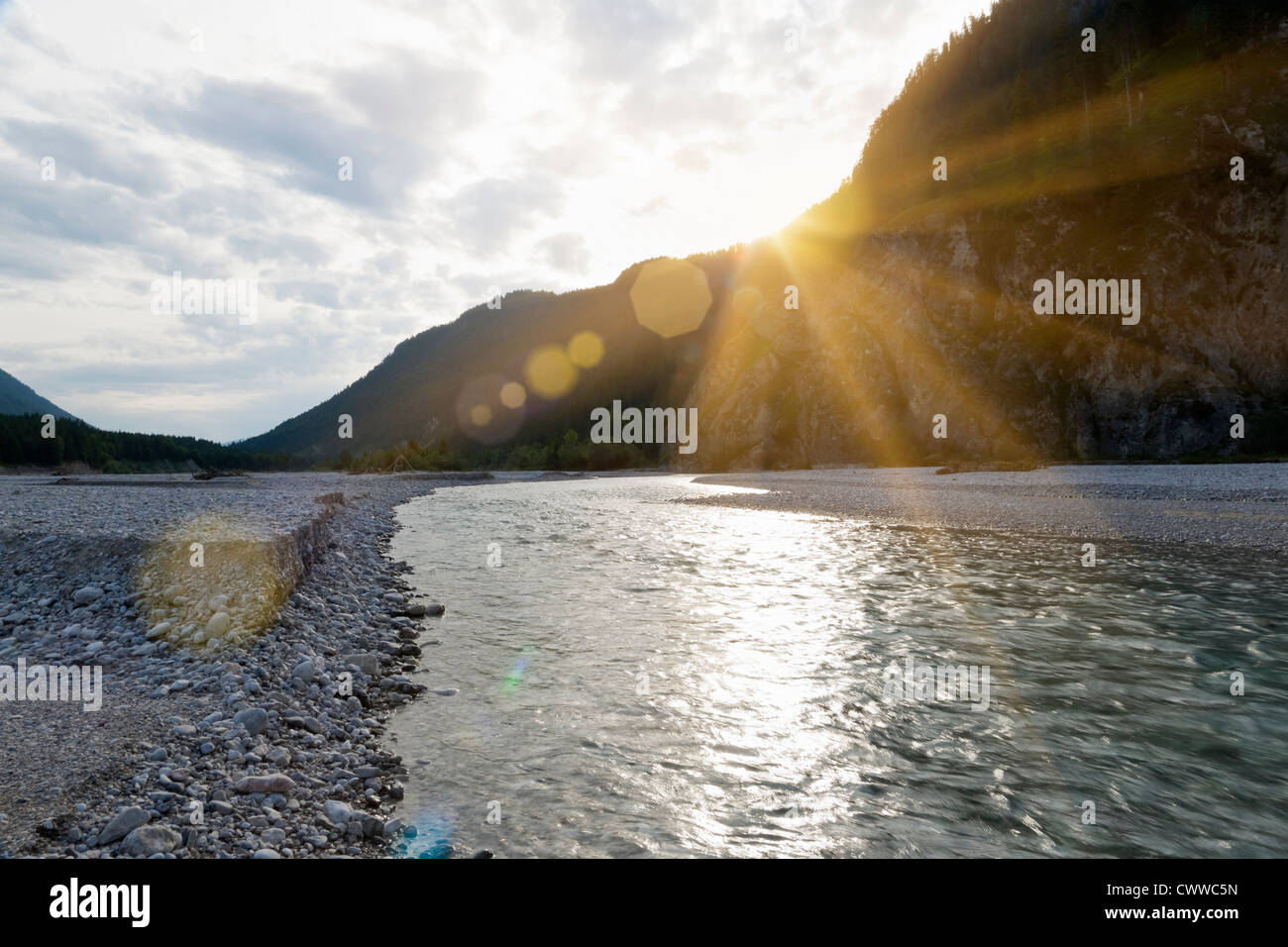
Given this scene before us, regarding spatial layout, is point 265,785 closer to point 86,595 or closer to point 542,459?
point 86,595

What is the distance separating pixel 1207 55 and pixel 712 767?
361ft

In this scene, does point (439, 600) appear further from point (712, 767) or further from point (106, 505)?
point (106, 505)

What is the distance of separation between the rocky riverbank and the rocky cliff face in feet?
242

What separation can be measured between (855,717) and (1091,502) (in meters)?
32.0

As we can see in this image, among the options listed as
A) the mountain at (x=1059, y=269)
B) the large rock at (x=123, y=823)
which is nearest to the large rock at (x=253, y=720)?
Result: the large rock at (x=123, y=823)

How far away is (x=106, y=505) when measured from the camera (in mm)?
24641

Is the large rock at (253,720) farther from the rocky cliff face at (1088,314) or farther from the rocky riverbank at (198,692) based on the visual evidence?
the rocky cliff face at (1088,314)

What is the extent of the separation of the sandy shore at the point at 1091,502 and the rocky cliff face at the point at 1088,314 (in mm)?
16464

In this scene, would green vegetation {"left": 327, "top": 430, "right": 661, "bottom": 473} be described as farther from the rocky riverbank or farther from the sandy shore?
the rocky riverbank

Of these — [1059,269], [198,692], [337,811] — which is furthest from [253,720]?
[1059,269]

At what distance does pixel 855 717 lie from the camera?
952cm

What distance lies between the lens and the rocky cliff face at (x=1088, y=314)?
64.6 m

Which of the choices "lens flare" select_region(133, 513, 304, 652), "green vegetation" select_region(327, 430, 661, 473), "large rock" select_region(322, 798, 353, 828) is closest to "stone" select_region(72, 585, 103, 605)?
"lens flare" select_region(133, 513, 304, 652)
